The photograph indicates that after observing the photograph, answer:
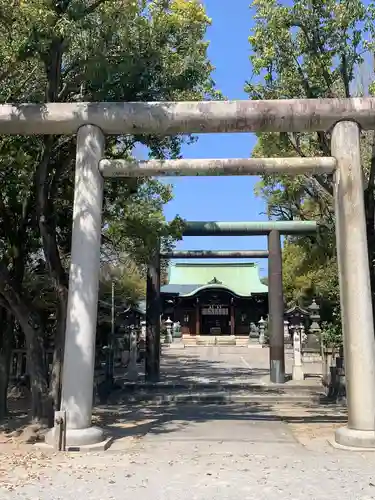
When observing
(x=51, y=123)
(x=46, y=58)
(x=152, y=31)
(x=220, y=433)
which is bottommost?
(x=220, y=433)

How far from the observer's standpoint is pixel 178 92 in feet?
31.9

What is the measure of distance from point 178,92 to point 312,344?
1437 centimetres

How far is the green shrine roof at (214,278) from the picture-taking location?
40.2m

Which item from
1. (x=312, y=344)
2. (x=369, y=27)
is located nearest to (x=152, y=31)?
(x=369, y=27)

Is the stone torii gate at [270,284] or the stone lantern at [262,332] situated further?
the stone lantern at [262,332]

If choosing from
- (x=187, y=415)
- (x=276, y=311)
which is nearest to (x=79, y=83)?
(x=187, y=415)

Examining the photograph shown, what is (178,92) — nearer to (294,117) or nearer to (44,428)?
(294,117)

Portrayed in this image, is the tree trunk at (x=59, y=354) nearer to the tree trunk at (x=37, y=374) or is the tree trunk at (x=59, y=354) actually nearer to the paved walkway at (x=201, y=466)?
the tree trunk at (x=37, y=374)

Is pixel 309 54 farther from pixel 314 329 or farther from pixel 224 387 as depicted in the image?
pixel 314 329

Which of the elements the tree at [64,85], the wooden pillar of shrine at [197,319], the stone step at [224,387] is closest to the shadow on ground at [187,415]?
the stone step at [224,387]

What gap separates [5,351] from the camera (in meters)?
9.61

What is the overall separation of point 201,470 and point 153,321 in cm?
965

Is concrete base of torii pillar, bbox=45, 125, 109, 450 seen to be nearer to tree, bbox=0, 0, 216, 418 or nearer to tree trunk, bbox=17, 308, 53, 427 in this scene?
tree, bbox=0, 0, 216, 418

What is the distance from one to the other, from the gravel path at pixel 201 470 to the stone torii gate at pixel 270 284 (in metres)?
6.72
